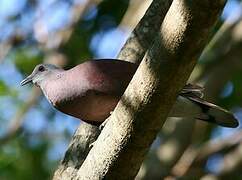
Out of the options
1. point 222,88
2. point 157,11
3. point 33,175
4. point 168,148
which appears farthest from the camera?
point 33,175

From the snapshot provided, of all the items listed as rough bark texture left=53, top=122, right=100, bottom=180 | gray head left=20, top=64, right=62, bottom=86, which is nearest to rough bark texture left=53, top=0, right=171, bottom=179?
rough bark texture left=53, top=122, right=100, bottom=180

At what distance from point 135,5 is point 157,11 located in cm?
205

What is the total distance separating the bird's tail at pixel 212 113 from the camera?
4148 millimetres

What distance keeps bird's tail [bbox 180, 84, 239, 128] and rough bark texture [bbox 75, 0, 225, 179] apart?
1.14m

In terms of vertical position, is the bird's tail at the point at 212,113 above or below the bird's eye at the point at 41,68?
above

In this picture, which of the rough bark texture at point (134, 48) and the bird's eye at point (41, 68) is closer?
the rough bark texture at point (134, 48)

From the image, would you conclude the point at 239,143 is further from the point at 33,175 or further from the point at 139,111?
the point at 139,111

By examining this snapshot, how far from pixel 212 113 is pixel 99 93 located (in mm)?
774

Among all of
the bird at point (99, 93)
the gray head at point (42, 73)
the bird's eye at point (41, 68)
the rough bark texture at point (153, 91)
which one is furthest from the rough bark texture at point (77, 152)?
the rough bark texture at point (153, 91)

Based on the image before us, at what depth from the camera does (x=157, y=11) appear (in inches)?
173

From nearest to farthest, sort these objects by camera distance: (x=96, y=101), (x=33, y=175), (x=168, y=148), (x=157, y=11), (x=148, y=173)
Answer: (x=96, y=101), (x=157, y=11), (x=148, y=173), (x=168, y=148), (x=33, y=175)

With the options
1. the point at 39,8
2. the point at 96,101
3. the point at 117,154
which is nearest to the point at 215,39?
the point at 39,8

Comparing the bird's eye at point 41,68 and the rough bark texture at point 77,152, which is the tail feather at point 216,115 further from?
the bird's eye at point 41,68

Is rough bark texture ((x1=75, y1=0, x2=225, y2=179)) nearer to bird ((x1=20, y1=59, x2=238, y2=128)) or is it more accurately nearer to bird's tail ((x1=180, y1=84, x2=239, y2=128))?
bird ((x1=20, y1=59, x2=238, y2=128))
